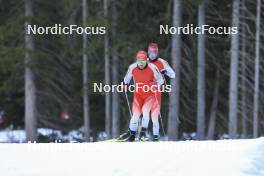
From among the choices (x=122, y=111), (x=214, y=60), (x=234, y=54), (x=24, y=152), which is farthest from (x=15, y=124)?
(x=24, y=152)

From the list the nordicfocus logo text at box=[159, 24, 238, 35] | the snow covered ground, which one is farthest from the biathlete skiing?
the nordicfocus logo text at box=[159, 24, 238, 35]

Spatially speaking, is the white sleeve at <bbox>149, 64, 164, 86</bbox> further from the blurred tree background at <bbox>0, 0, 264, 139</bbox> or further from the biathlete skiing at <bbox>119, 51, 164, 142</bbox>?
the blurred tree background at <bbox>0, 0, 264, 139</bbox>

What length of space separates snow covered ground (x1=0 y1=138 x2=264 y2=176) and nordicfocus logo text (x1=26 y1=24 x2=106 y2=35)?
1341 cm

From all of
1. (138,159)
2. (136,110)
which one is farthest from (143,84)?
(138,159)

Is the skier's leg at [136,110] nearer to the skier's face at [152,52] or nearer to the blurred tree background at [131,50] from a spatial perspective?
the skier's face at [152,52]

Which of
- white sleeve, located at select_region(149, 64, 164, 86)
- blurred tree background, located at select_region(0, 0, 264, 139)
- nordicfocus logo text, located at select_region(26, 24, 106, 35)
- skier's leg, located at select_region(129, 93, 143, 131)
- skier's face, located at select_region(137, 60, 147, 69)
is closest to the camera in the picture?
skier's face, located at select_region(137, 60, 147, 69)

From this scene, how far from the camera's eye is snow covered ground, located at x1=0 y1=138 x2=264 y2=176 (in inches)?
287

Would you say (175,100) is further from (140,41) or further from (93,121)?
(93,121)

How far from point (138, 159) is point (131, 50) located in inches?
535

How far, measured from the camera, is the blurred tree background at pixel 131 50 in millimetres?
21859

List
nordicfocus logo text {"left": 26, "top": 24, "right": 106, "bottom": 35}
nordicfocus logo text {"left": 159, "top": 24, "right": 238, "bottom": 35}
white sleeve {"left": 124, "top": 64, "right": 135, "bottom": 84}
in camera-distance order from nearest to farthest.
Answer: white sleeve {"left": 124, "top": 64, "right": 135, "bottom": 84}, nordicfocus logo text {"left": 159, "top": 24, "right": 238, "bottom": 35}, nordicfocus logo text {"left": 26, "top": 24, "right": 106, "bottom": 35}

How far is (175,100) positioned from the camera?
19156 millimetres

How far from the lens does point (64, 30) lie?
24484mm

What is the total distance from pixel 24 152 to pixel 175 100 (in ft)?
36.6
